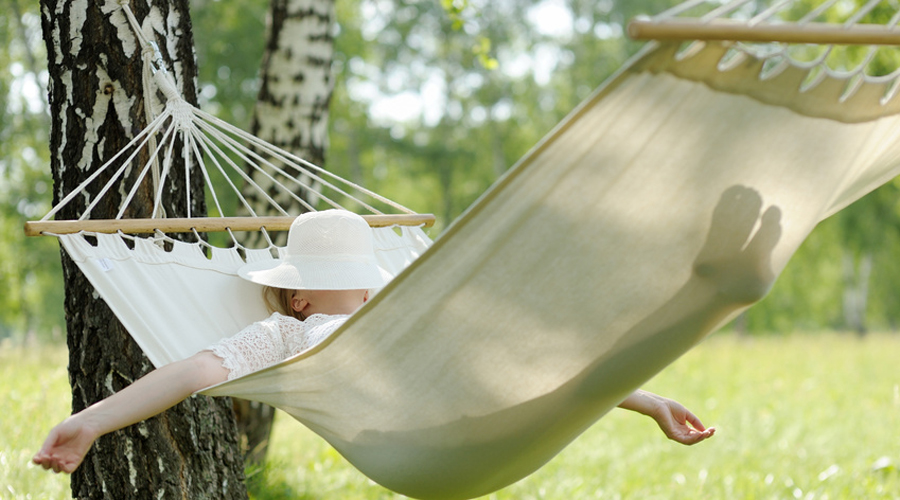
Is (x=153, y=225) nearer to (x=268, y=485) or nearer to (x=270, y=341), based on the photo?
(x=270, y=341)

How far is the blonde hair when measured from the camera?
184 cm

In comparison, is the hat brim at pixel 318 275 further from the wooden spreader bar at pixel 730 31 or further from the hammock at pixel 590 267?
the wooden spreader bar at pixel 730 31

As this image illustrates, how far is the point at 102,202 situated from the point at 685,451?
276 centimetres

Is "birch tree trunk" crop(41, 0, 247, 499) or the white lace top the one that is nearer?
the white lace top

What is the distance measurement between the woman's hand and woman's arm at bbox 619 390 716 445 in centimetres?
96

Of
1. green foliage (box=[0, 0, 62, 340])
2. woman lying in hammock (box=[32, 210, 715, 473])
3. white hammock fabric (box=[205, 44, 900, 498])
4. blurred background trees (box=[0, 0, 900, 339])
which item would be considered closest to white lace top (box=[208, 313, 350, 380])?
woman lying in hammock (box=[32, 210, 715, 473])

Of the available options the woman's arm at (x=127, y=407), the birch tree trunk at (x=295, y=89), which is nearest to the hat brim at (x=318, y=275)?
the woman's arm at (x=127, y=407)

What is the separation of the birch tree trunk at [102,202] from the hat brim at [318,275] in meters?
0.36

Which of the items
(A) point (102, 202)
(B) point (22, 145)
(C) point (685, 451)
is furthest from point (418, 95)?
(A) point (102, 202)

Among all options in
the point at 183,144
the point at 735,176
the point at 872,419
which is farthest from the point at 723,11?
the point at 872,419

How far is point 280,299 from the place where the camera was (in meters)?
1.87

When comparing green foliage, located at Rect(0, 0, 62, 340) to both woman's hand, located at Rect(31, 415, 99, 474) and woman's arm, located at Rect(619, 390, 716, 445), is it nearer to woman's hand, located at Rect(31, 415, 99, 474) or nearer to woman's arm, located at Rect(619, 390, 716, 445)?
woman's hand, located at Rect(31, 415, 99, 474)

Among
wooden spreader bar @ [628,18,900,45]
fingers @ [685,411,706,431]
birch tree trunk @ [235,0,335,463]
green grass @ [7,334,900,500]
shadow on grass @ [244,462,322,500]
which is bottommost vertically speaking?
green grass @ [7,334,900,500]

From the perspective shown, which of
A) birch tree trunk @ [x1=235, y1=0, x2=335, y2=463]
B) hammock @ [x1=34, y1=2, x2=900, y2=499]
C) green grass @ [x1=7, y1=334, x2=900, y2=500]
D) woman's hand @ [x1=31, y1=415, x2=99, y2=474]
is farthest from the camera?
birch tree trunk @ [x1=235, y1=0, x2=335, y2=463]
